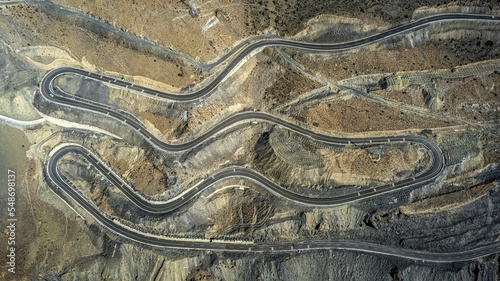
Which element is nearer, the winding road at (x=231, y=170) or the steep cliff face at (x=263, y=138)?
the steep cliff face at (x=263, y=138)

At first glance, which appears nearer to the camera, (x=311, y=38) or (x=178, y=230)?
(x=178, y=230)

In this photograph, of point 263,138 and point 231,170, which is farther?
point 263,138

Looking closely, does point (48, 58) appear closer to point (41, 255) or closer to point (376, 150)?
point (41, 255)

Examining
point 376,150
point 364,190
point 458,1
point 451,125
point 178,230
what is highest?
point 458,1

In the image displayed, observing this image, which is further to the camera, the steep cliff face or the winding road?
the winding road

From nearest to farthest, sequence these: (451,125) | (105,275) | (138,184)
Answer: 1. (105,275)
2. (138,184)
3. (451,125)

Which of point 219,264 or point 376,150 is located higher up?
point 376,150

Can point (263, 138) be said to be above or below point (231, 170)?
above

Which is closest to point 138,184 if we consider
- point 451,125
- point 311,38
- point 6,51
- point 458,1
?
point 6,51
